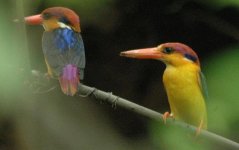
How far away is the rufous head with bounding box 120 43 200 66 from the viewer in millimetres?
1203

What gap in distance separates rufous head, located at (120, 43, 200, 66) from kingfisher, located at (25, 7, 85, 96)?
17cm

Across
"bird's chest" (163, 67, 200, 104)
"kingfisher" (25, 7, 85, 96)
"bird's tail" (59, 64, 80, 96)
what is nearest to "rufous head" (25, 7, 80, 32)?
"kingfisher" (25, 7, 85, 96)

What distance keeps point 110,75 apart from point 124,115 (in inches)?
4.6

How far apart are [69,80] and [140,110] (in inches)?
10.0

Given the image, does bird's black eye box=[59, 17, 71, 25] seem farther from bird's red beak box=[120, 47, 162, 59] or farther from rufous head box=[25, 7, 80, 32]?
bird's red beak box=[120, 47, 162, 59]

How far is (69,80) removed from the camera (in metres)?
1.05

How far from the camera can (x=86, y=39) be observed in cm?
124

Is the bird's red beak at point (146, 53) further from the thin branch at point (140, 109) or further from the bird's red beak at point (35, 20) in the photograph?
the bird's red beak at point (35, 20)

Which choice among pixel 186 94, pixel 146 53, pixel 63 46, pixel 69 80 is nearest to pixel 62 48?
pixel 63 46

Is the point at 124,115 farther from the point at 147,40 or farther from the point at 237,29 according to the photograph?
the point at 237,29

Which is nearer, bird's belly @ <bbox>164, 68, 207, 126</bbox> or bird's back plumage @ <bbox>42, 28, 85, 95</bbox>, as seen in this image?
bird's back plumage @ <bbox>42, 28, 85, 95</bbox>

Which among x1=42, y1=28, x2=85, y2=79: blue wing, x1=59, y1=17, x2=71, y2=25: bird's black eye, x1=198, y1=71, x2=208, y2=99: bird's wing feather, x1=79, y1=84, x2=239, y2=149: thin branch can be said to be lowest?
x1=79, y1=84, x2=239, y2=149: thin branch

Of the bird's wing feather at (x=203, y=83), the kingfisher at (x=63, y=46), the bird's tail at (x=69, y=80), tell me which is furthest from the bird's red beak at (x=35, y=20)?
the bird's wing feather at (x=203, y=83)

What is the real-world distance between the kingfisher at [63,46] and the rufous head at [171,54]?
17 centimetres
